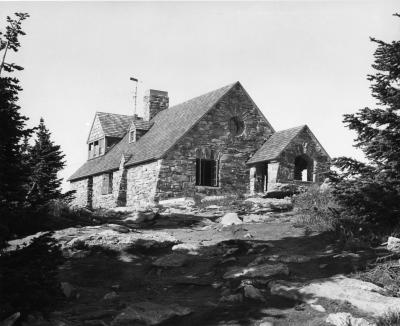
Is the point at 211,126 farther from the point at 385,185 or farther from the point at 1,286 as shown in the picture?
the point at 1,286

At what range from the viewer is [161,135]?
28.4m

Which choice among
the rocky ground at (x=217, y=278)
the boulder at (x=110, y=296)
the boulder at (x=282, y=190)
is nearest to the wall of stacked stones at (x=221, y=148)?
the boulder at (x=282, y=190)

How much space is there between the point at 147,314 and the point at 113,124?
28977 mm

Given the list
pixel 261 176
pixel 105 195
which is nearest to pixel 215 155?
pixel 261 176

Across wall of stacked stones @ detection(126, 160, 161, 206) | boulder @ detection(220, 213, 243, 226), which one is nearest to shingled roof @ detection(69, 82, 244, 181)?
wall of stacked stones @ detection(126, 160, 161, 206)

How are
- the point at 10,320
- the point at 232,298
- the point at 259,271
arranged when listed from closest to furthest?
the point at 10,320 < the point at 232,298 < the point at 259,271

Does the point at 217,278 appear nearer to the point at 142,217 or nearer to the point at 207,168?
the point at 142,217

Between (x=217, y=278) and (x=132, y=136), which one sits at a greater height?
(x=132, y=136)

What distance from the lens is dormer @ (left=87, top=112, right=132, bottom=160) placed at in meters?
35.4

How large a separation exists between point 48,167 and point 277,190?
10.0 metres

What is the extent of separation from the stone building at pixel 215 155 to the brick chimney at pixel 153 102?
4047mm

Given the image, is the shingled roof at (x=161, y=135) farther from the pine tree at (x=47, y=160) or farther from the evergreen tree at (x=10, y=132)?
the evergreen tree at (x=10, y=132)

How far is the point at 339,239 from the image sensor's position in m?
11.9

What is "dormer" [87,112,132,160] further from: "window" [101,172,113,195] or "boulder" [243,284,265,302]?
"boulder" [243,284,265,302]
